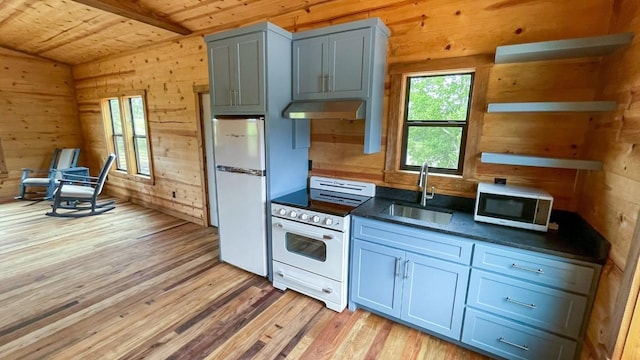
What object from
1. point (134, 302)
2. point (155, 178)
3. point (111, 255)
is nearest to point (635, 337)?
point (134, 302)

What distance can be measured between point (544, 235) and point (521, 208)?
0.21m

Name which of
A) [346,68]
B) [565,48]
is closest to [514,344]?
[565,48]

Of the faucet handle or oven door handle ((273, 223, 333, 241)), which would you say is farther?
the faucet handle

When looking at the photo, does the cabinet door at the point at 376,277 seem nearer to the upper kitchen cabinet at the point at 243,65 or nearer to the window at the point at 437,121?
the window at the point at 437,121

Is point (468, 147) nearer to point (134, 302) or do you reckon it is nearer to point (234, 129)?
point (234, 129)

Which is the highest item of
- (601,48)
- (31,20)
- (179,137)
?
(31,20)

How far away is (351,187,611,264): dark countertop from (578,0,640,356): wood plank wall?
0.08m

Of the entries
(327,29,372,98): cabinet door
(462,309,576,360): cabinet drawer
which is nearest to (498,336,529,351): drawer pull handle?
(462,309,576,360): cabinet drawer

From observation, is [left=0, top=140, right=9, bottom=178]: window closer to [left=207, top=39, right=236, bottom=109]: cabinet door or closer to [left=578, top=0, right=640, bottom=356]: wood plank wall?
[left=207, top=39, right=236, bottom=109]: cabinet door

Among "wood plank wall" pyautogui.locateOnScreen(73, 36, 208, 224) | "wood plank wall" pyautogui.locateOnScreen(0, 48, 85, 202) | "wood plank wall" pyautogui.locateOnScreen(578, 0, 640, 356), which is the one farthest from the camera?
"wood plank wall" pyautogui.locateOnScreen(0, 48, 85, 202)

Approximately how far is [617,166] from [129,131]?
20.4 ft

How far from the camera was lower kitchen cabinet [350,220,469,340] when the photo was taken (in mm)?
1904

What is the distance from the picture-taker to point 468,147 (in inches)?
88.4

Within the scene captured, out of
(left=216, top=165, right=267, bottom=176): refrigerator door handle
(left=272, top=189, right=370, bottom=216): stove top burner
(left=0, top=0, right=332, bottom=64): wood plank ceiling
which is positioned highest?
(left=0, top=0, right=332, bottom=64): wood plank ceiling
